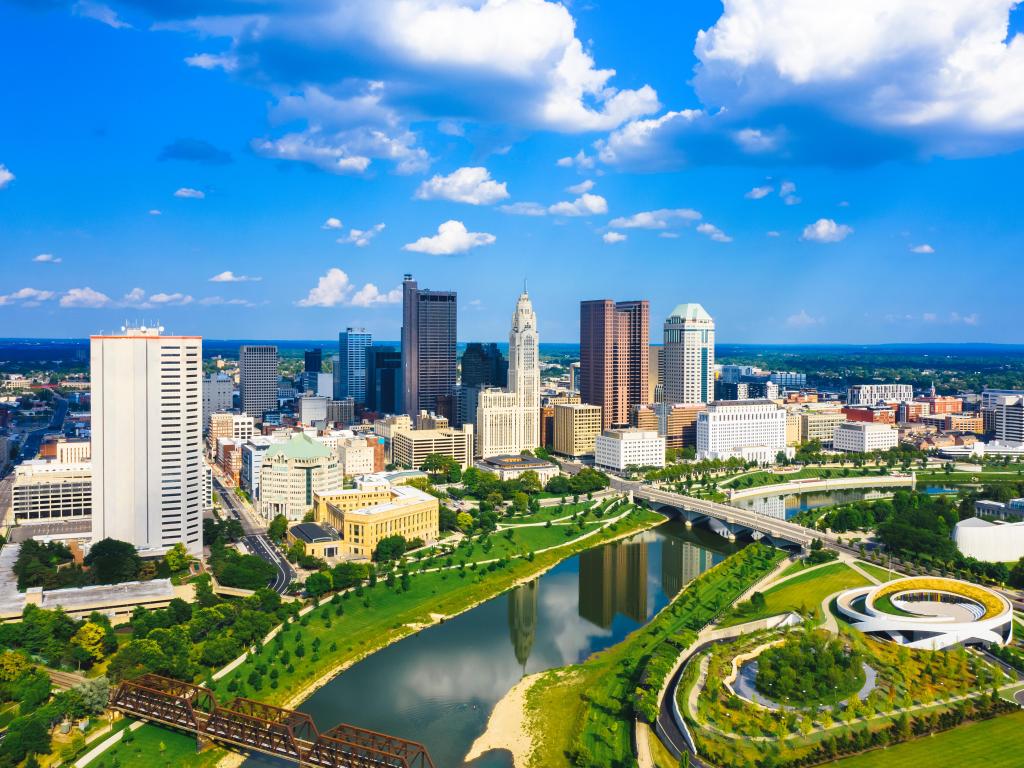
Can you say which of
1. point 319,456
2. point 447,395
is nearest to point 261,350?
point 447,395

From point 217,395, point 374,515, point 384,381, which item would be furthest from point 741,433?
point 217,395

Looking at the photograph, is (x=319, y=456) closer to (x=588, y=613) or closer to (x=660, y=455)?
(x=588, y=613)

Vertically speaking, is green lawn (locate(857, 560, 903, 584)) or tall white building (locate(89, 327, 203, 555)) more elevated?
tall white building (locate(89, 327, 203, 555))

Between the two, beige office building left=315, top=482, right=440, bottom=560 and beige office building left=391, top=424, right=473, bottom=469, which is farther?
beige office building left=391, top=424, right=473, bottom=469

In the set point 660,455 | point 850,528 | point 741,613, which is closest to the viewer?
point 741,613

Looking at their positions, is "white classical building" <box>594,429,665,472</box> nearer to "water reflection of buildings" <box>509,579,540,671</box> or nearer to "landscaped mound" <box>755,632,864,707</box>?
"water reflection of buildings" <box>509,579,540,671</box>

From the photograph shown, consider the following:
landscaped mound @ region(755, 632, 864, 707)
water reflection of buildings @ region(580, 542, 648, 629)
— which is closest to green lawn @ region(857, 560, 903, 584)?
water reflection of buildings @ region(580, 542, 648, 629)
